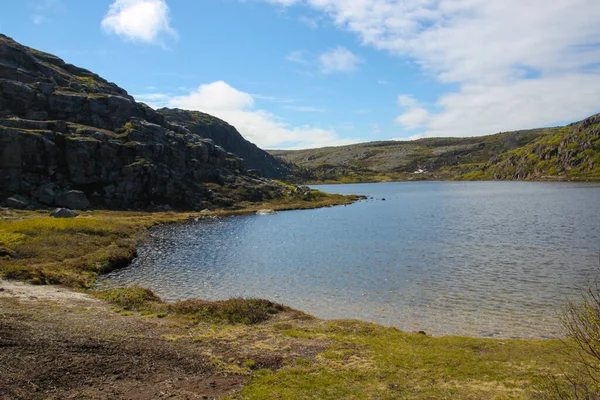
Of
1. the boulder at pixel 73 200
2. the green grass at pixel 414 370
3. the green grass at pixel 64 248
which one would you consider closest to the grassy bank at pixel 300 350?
the green grass at pixel 414 370

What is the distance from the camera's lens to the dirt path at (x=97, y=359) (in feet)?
62.5

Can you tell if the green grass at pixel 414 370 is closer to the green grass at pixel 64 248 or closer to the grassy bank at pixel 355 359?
the grassy bank at pixel 355 359

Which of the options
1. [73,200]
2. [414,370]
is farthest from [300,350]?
[73,200]

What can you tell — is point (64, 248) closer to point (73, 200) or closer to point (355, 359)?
point (355, 359)

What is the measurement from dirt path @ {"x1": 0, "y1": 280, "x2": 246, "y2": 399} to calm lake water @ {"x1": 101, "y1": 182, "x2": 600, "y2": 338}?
Result: 15.0 metres

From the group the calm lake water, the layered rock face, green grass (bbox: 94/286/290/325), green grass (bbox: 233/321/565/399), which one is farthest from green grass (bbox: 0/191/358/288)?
green grass (bbox: 233/321/565/399)

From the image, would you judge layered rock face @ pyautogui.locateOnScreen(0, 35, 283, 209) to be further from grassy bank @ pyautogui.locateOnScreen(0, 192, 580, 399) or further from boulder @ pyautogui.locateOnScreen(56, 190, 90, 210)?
grassy bank @ pyautogui.locateOnScreen(0, 192, 580, 399)

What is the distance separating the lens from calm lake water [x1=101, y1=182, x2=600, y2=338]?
3634 centimetres

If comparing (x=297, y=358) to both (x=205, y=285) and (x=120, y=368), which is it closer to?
(x=120, y=368)

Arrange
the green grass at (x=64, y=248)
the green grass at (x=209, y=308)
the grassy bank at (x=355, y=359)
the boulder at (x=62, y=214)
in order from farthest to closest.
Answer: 1. the boulder at (x=62, y=214)
2. the green grass at (x=64, y=248)
3. the green grass at (x=209, y=308)
4. the grassy bank at (x=355, y=359)

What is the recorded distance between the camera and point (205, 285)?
47.4 metres

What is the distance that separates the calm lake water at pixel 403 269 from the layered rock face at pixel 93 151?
4190cm

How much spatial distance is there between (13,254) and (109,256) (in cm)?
1159

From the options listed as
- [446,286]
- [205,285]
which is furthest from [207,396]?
[446,286]
